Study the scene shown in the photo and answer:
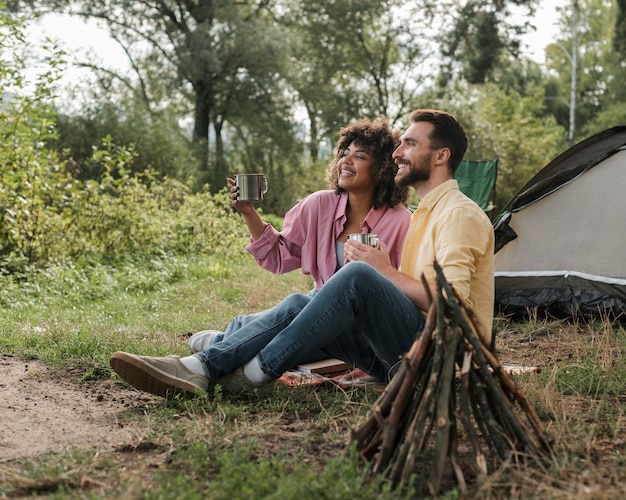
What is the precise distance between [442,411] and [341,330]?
0.99 meters

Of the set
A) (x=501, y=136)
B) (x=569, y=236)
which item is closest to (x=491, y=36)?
(x=501, y=136)

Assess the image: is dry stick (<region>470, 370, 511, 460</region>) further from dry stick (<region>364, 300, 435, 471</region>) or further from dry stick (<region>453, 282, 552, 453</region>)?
dry stick (<region>364, 300, 435, 471</region>)

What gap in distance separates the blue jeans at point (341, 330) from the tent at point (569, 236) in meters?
2.80

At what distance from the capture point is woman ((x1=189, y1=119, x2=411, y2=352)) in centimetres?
404

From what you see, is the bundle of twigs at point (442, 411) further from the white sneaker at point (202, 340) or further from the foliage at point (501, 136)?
the foliage at point (501, 136)

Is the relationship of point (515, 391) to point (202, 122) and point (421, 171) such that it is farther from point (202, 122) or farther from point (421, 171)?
point (202, 122)

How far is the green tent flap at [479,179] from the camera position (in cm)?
939

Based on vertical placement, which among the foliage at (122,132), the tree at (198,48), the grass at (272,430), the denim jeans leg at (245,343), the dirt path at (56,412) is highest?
the tree at (198,48)

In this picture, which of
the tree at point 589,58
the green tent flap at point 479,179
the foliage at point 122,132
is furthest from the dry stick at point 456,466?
the tree at point 589,58

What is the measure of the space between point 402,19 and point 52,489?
2703 centimetres

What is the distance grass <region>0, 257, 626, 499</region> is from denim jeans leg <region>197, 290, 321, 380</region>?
0.15 m

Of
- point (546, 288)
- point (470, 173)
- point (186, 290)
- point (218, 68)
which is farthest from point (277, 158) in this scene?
point (546, 288)

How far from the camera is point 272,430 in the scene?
309cm

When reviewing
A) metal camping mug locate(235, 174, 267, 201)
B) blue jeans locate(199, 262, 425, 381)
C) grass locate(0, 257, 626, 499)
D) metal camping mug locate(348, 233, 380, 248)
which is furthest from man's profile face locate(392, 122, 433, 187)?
grass locate(0, 257, 626, 499)
